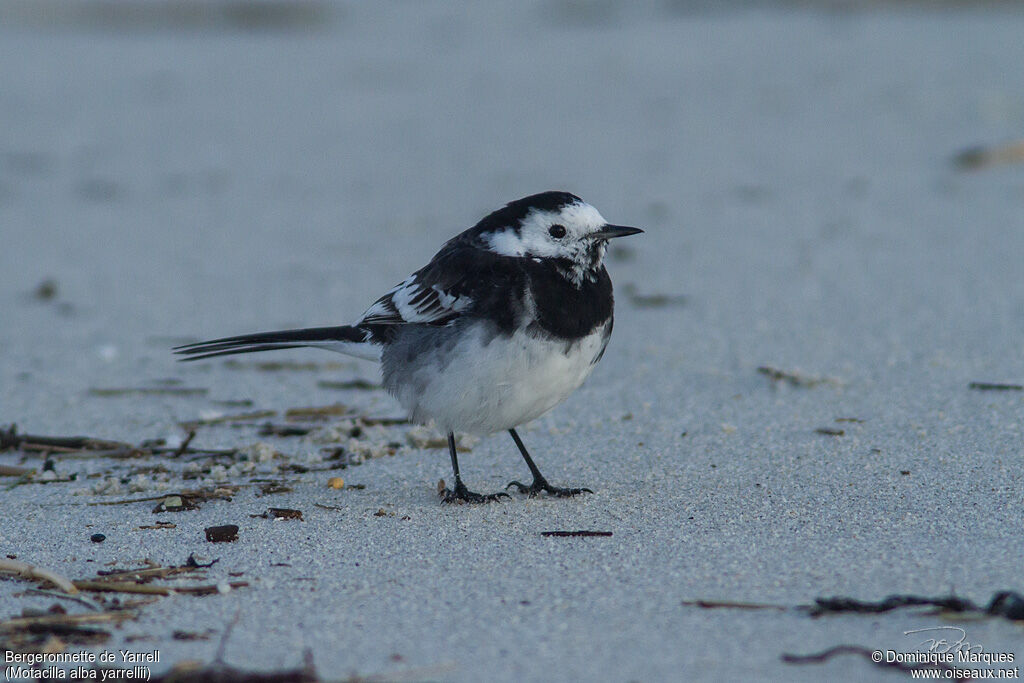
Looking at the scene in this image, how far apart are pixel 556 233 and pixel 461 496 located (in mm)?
1039

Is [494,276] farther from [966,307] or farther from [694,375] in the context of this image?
[966,307]

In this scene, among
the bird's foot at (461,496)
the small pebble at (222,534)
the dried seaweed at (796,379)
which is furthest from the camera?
the dried seaweed at (796,379)

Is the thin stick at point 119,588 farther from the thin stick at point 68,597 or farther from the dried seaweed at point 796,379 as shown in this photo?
the dried seaweed at point 796,379

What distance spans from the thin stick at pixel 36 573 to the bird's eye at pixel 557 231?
2116 millimetres

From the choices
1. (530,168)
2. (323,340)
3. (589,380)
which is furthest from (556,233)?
(530,168)

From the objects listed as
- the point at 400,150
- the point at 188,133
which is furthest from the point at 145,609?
the point at 188,133

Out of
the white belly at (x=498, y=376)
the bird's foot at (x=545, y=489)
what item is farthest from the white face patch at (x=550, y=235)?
the bird's foot at (x=545, y=489)

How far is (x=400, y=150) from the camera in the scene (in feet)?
34.9

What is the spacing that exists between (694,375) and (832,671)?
2.96 m

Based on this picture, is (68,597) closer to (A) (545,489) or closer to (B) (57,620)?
(B) (57,620)

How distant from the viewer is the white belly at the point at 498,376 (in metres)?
4.40

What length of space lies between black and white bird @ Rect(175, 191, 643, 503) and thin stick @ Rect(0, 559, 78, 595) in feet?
4.66

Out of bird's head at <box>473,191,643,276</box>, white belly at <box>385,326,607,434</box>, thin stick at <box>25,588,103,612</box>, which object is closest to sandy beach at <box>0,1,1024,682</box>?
thin stick at <box>25,588,103,612</box>

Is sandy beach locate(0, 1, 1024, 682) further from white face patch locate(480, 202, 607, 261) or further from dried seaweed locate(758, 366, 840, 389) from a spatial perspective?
white face patch locate(480, 202, 607, 261)
